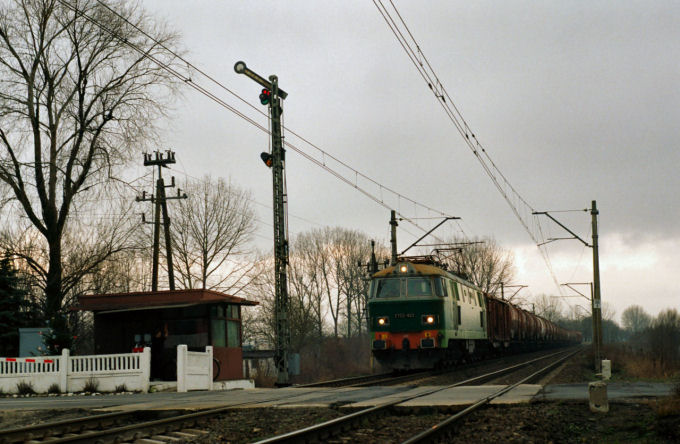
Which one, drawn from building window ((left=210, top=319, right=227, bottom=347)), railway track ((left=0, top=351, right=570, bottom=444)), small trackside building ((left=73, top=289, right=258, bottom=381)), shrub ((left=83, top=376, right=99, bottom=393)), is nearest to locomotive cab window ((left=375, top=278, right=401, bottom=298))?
small trackside building ((left=73, top=289, right=258, bottom=381))

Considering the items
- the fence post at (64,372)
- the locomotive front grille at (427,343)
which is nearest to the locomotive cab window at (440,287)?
the locomotive front grille at (427,343)

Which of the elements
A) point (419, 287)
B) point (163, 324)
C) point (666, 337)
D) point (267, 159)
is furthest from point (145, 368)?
point (666, 337)

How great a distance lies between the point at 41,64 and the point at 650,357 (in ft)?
93.1

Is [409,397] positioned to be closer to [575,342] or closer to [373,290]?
[373,290]

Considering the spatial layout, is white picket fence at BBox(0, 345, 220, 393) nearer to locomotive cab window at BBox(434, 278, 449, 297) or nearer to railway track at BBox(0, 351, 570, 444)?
locomotive cab window at BBox(434, 278, 449, 297)

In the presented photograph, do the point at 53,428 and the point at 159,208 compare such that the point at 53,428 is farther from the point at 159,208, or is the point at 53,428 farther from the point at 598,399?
the point at 159,208

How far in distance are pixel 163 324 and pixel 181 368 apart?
415 centimetres

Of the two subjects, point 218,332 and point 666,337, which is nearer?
point 218,332

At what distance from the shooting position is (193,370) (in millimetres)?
20688

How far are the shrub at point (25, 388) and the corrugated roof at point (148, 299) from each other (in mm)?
3311

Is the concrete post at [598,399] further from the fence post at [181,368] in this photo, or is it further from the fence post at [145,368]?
the fence post at [145,368]

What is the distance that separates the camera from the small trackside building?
921 inches

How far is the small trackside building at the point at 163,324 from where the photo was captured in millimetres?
23391

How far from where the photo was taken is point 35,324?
97.2 ft
